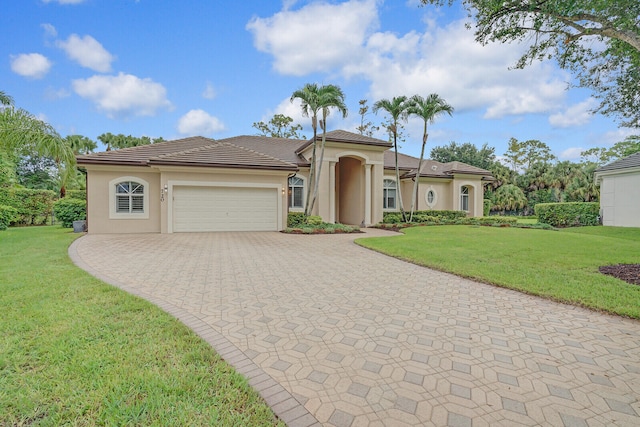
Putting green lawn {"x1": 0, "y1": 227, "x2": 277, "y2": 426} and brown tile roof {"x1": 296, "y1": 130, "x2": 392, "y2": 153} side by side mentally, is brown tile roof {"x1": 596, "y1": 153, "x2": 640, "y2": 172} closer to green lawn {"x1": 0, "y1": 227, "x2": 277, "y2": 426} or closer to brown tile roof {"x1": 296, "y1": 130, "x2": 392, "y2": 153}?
brown tile roof {"x1": 296, "y1": 130, "x2": 392, "y2": 153}

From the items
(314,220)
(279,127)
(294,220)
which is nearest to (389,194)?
(314,220)

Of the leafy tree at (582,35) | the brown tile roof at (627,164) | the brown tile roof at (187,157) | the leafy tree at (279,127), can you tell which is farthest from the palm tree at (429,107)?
the leafy tree at (279,127)

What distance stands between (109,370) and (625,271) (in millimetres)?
9916

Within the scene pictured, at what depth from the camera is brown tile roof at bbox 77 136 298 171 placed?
1447cm

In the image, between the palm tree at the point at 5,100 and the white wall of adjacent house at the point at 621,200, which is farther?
the white wall of adjacent house at the point at 621,200

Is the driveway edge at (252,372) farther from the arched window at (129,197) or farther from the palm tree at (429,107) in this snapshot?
the palm tree at (429,107)

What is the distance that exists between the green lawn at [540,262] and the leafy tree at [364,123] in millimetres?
26854

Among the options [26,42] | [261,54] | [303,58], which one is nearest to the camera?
[26,42]

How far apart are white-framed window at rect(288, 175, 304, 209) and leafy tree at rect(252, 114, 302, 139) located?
19.4 metres

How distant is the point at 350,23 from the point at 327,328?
523 inches

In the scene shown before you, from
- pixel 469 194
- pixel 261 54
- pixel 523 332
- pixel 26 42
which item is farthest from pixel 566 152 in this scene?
pixel 26 42

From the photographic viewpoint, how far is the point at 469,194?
24812mm

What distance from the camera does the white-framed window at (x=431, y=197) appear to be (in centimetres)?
2370

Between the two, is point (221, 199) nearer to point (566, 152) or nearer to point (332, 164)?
point (332, 164)
